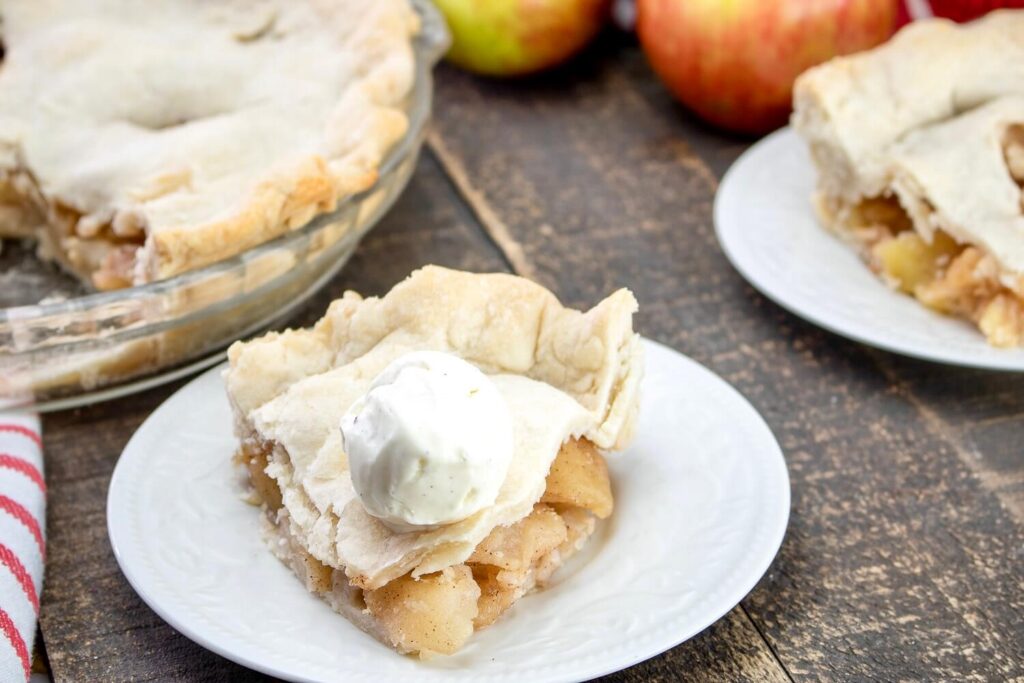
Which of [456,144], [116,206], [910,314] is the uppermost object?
[910,314]

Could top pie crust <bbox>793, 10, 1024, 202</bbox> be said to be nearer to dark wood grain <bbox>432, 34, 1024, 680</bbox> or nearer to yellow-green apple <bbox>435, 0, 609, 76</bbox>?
dark wood grain <bbox>432, 34, 1024, 680</bbox>

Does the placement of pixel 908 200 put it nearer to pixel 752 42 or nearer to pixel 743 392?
pixel 743 392

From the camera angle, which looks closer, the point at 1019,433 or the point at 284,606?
the point at 284,606

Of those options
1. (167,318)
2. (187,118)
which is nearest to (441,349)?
(167,318)

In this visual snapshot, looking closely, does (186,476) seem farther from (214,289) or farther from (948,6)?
(948,6)

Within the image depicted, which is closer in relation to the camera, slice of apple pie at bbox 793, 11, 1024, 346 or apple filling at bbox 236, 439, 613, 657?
apple filling at bbox 236, 439, 613, 657

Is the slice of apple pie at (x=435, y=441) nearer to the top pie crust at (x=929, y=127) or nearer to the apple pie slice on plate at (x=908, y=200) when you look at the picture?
the apple pie slice on plate at (x=908, y=200)

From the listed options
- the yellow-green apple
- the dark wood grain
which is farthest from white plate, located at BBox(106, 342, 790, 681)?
the yellow-green apple

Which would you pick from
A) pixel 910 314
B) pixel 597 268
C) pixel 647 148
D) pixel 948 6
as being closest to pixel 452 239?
pixel 597 268
